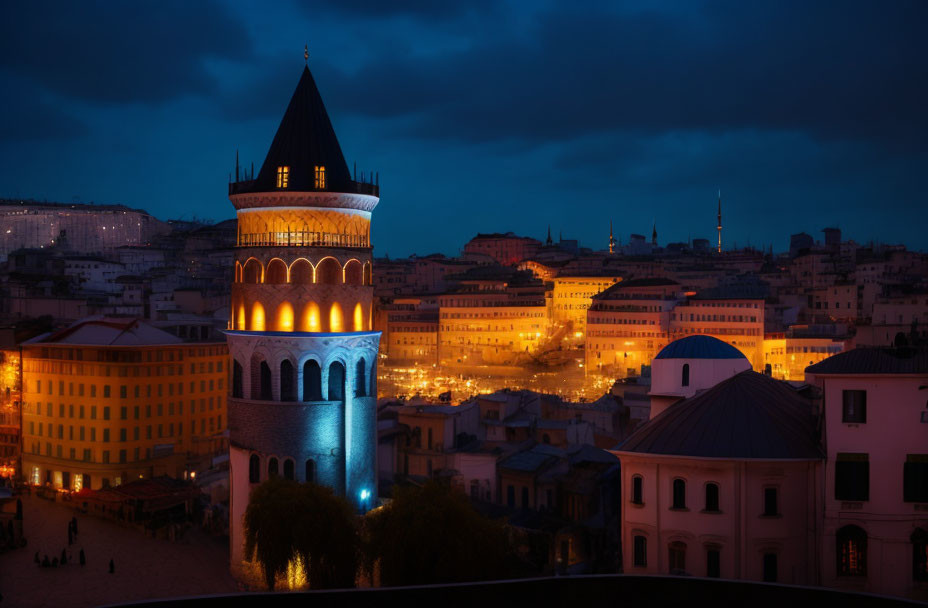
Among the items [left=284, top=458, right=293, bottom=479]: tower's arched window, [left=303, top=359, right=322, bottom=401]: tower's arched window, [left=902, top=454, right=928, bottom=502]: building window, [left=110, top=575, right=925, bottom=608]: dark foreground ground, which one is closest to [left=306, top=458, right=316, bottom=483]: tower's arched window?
[left=284, top=458, right=293, bottom=479]: tower's arched window

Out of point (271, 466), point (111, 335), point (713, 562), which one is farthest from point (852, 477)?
point (111, 335)

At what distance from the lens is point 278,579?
25141mm

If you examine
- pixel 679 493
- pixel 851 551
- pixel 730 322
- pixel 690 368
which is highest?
pixel 730 322

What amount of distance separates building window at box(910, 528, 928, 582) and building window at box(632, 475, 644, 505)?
5510 mm

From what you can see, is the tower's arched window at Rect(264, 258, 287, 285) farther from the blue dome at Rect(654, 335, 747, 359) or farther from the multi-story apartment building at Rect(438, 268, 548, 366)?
the multi-story apartment building at Rect(438, 268, 548, 366)

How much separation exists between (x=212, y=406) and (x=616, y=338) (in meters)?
40.8

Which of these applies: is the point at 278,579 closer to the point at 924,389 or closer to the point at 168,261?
the point at 924,389

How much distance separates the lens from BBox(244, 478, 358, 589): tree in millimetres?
24062

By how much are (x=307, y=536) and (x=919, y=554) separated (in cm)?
1355

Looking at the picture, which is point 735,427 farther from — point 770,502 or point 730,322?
point 730,322

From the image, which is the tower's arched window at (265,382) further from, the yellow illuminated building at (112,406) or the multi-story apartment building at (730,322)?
the multi-story apartment building at (730,322)

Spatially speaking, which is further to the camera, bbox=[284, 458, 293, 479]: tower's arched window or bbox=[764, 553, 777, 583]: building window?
bbox=[284, 458, 293, 479]: tower's arched window

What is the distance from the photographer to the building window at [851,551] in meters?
A: 19.3

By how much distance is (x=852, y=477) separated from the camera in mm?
19266
